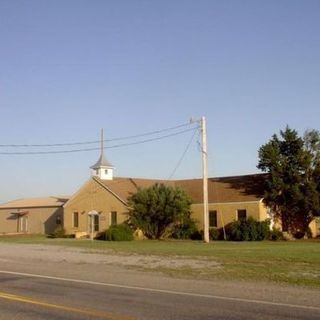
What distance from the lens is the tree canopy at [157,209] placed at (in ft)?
161

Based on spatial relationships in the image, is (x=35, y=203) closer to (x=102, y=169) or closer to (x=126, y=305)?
(x=102, y=169)

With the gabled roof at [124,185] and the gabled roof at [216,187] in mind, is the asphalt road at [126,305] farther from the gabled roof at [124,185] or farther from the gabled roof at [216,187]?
the gabled roof at [124,185]

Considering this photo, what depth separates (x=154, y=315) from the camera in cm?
1015

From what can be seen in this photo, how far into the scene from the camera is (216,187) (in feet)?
177

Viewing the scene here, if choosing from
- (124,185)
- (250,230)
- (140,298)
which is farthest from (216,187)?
(140,298)

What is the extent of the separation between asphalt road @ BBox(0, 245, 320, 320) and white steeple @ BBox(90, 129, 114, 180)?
1648 inches

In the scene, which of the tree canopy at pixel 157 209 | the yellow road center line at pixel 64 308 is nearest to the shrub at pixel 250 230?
the tree canopy at pixel 157 209

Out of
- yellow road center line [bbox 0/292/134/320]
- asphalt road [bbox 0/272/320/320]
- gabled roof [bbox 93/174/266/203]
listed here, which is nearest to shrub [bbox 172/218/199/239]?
gabled roof [bbox 93/174/266/203]

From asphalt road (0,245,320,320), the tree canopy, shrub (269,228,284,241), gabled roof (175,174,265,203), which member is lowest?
asphalt road (0,245,320,320)

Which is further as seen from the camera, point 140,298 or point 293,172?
point 293,172

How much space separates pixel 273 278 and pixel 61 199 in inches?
2111

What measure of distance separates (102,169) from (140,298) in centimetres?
4834

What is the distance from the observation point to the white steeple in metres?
60.2

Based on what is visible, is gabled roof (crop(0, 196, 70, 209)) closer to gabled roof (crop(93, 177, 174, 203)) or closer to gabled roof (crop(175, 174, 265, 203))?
gabled roof (crop(93, 177, 174, 203))
